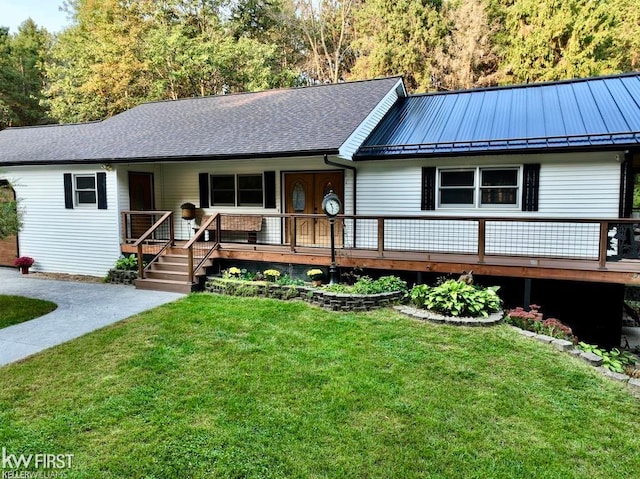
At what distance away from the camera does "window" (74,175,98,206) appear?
422 inches

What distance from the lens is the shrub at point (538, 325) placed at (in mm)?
5871

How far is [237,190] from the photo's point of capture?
437 inches

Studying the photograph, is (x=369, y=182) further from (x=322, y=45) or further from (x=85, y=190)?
(x=322, y=45)

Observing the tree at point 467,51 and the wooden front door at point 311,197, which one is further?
the tree at point 467,51

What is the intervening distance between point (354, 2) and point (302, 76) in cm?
521

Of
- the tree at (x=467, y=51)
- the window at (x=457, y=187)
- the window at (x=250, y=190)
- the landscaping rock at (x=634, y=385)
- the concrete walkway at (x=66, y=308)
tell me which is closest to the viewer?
the landscaping rock at (x=634, y=385)

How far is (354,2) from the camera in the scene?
24641 millimetres

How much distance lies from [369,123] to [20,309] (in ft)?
26.4

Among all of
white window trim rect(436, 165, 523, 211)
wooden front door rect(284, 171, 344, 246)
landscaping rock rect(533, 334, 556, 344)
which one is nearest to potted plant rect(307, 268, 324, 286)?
wooden front door rect(284, 171, 344, 246)

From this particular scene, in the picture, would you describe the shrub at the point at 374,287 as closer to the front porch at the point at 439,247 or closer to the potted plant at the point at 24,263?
the front porch at the point at 439,247

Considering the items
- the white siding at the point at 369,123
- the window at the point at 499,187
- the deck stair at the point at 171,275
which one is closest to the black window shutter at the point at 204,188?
the deck stair at the point at 171,275

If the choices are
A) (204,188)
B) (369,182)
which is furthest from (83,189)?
(369,182)

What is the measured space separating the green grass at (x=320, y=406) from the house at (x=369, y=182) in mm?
2707

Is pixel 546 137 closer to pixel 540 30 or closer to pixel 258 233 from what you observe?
pixel 258 233
